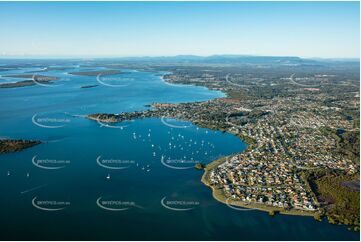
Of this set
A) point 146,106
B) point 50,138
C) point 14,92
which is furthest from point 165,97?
point 50,138

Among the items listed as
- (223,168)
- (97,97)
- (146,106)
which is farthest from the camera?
(97,97)

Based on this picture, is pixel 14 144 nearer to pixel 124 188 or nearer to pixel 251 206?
pixel 124 188

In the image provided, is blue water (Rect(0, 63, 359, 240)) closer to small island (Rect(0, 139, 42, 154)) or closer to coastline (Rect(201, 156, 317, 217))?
coastline (Rect(201, 156, 317, 217))

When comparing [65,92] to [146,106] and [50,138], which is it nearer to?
[146,106]

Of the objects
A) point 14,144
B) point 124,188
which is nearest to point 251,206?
point 124,188

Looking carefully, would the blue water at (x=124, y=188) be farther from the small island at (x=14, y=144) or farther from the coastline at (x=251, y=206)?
the small island at (x=14, y=144)

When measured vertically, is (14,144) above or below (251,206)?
above

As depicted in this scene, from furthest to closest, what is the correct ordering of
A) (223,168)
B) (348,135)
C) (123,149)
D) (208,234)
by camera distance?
(348,135), (123,149), (223,168), (208,234)

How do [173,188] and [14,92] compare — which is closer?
[173,188]
